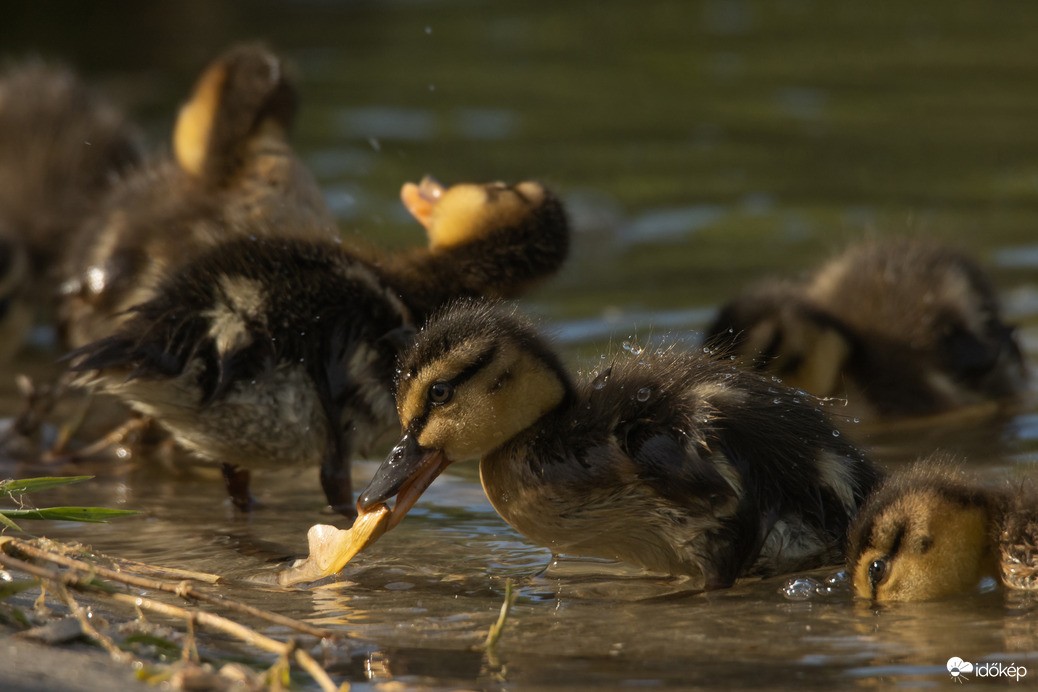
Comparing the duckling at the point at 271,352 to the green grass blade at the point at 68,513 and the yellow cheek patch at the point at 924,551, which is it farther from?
the yellow cheek patch at the point at 924,551

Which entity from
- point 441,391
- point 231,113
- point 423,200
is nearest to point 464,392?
point 441,391

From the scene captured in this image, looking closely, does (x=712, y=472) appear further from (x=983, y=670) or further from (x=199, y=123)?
(x=199, y=123)

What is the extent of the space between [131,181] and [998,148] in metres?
5.24

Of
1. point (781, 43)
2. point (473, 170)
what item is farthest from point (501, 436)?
point (781, 43)

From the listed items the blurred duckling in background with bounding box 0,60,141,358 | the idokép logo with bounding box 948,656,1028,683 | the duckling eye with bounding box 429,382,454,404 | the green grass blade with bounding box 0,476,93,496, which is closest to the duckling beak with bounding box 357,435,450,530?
the duckling eye with bounding box 429,382,454,404

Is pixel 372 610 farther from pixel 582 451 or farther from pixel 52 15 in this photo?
pixel 52 15

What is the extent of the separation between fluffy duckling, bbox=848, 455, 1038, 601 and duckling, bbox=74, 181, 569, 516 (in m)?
1.30

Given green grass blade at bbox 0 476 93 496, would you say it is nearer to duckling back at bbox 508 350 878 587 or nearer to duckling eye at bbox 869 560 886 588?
duckling back at bbox 508 350 878 587

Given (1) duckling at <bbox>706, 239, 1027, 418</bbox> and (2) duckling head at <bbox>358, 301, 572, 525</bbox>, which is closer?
(2) duckling head at <bbox>358, 301, 572, 525</bbox>

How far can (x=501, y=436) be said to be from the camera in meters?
3.20

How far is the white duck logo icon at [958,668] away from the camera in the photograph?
100 inches

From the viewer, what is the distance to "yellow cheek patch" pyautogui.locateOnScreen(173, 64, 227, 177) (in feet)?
16.7

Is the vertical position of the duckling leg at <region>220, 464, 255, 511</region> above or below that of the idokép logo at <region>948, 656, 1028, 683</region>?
above

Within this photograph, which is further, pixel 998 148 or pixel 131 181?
pixel 998 148
